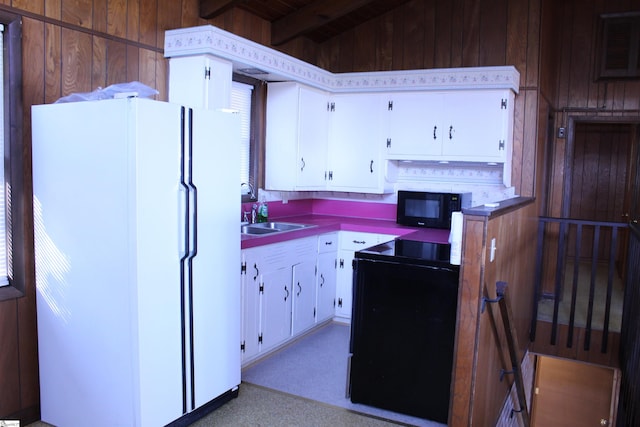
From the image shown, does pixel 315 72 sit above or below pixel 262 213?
above

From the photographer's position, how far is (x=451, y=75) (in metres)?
4.70

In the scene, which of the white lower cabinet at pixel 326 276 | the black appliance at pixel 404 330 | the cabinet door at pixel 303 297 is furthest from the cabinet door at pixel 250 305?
the white lower cabinet at pixel 326 276

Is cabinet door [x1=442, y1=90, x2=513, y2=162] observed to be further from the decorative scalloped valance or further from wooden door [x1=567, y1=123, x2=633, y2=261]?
wooden door [x1=567, y1=123, x2=633, y2=261]

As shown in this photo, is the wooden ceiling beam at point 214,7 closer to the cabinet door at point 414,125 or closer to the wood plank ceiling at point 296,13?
the wood plank ceiling at point 296,13

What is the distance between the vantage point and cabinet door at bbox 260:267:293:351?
3.88 metres

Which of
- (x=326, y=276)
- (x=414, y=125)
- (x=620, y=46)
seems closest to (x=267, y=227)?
(x=326, y=276)

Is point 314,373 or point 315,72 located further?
point 315,72

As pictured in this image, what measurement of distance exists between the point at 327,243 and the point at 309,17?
1.95 meters

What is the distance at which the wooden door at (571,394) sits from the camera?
6227 mm

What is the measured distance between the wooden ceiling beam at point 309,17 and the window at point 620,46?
2957mm

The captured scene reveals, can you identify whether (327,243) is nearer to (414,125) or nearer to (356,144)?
(356,144)

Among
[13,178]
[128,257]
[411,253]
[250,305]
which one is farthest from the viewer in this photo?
[250,305]

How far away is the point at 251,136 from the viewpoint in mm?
4797

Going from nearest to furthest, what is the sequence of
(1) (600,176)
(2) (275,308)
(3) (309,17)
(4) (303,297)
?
1. (2) (275,308)
2. (4) (303,297)
3. (3) (309,17)
4. (1) (600,176)
